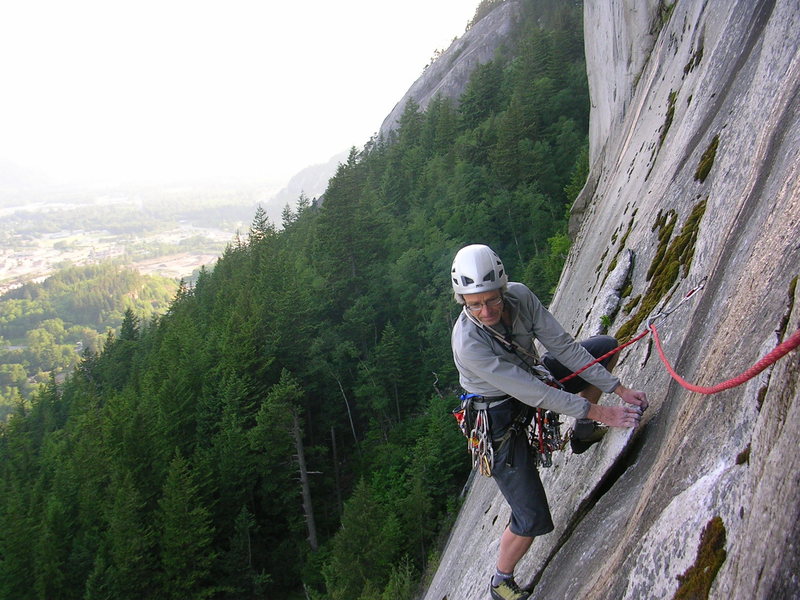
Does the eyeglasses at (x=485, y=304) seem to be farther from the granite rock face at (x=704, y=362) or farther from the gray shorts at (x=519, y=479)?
the granite rock face at (x=704, y=362)

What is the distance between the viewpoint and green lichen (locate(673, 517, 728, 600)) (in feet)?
8.66

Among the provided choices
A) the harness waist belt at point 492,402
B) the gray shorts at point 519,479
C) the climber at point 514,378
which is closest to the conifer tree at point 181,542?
the climber at point 514,378

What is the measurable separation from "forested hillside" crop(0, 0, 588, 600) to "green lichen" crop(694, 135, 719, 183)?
1617cm

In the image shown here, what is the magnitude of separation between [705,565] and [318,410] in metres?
32.8

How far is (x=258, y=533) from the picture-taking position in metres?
28.5

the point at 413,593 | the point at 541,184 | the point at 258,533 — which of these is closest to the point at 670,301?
the point at 413,593

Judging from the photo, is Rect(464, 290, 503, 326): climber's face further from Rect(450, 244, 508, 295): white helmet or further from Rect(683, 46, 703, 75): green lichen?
Rect(683, 46, 703, 75): green lichen

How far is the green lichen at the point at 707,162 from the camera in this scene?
616cm

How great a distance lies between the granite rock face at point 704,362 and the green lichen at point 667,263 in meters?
0.03

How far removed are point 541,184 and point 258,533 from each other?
28775 millimetres

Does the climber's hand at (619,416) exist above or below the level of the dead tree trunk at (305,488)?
above

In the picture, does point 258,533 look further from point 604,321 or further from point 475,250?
point 475,250

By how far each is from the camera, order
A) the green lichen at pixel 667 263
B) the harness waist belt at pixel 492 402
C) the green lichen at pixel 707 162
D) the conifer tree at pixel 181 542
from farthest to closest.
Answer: the conifer tree at pixel 181 542 < the green lichen at pixel 707 162 < the green lichen at pixel 667 263 < the harness waist belt at pixel 492 402

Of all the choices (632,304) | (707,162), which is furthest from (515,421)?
(707,162)
